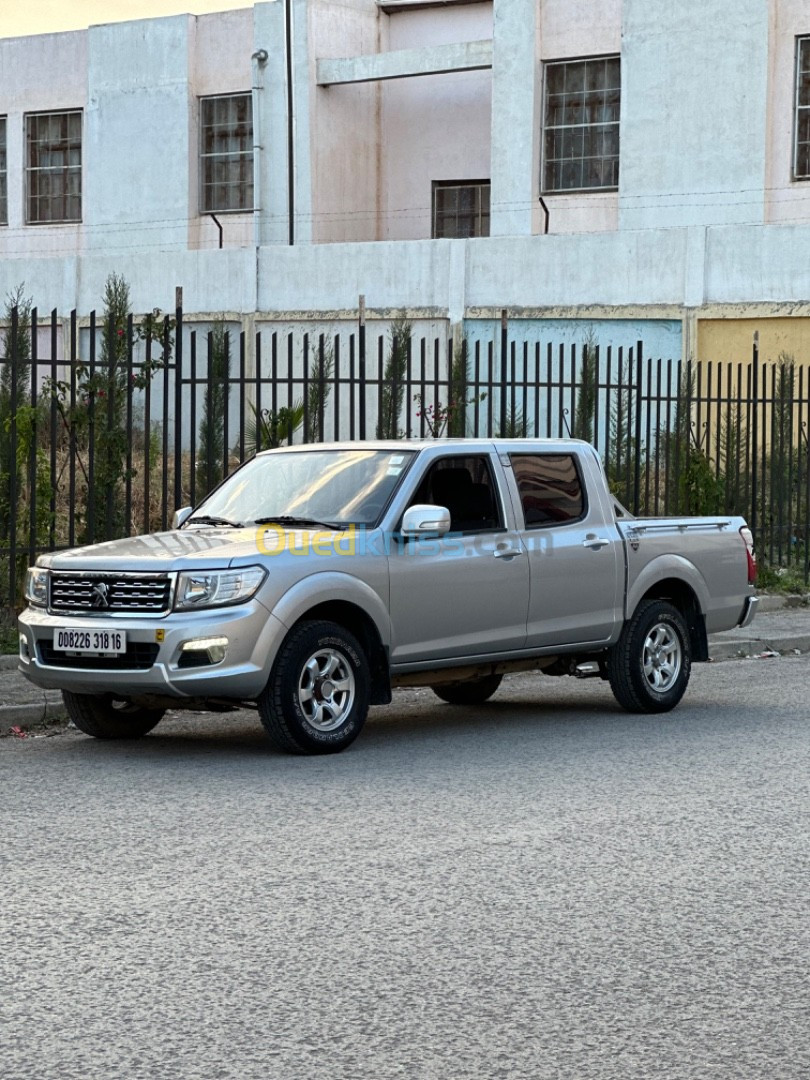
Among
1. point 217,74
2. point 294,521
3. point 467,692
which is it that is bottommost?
point 467,692

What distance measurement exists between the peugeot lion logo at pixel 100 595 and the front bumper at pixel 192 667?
0.12m

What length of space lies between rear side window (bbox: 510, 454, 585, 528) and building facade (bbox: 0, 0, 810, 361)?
1862 cm

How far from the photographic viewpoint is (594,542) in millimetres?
11305

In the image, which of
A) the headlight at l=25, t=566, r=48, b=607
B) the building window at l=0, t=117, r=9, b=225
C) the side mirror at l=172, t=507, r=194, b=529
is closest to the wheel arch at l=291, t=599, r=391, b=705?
the side mirror at l=172, t=507, r=194, b=529

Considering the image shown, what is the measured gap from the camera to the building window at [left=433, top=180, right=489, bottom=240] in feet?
135

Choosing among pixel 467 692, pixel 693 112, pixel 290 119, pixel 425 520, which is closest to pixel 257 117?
pixel 290 119

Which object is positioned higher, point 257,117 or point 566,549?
point 257,117

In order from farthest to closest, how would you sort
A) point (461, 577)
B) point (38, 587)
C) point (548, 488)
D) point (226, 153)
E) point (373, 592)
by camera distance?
point (226, 153), point (548, 488), point (461, 577), point (38, 587), point (373, 592)

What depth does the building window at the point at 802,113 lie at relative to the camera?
3278 centimetres

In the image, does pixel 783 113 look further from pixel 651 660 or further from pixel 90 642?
pixel 90 642

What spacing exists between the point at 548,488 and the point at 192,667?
3.05m

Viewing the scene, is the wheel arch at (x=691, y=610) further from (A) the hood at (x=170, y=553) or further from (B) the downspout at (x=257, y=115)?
Answer: (B) the downspout at (x=257, y=115)

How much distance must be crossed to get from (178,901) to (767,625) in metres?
11.7

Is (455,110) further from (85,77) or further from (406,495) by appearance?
(406,495)
